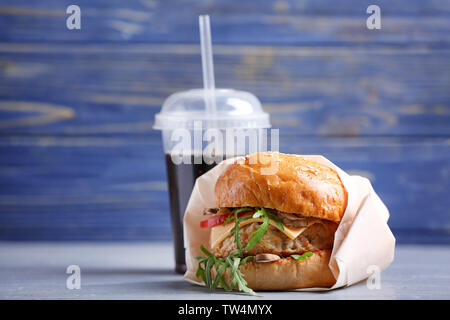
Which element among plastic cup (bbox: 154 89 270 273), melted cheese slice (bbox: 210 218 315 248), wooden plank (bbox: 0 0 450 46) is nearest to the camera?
melted cheese slice (bbox: 210 218 315 248)

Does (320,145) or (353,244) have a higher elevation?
(320,145)

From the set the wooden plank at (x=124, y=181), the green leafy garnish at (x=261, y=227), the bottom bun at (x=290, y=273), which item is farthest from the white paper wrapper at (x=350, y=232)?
the wooden plank at (x=124, y=181)

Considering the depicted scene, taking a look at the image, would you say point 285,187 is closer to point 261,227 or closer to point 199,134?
point 261,227

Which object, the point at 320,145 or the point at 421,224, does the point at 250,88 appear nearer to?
the point at 320,145

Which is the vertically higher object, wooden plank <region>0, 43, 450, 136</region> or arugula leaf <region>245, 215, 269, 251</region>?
wooden plank <region>0, 43, 450, 136</region>

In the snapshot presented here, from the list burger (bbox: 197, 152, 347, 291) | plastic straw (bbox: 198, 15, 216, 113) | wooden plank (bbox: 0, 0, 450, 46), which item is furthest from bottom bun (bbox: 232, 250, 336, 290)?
wooden plank (bbox: 0, 0, 450, 46)

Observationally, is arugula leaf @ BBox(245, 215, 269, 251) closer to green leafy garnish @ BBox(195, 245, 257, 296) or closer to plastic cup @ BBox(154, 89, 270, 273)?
green leafy garnish @ BBox(195, 245, 257, 296)

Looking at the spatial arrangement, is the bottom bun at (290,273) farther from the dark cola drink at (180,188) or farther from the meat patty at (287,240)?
the dark cola drink at (180,188)
